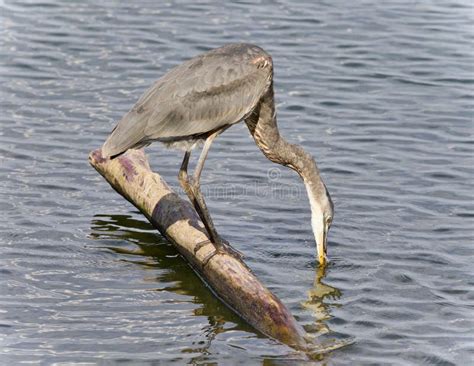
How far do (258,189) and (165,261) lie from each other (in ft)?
7.31

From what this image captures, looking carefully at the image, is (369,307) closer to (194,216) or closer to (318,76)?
(194,216)

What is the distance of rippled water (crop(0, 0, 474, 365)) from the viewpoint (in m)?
9.09

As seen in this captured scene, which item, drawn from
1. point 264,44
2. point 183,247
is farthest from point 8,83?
point 183,247

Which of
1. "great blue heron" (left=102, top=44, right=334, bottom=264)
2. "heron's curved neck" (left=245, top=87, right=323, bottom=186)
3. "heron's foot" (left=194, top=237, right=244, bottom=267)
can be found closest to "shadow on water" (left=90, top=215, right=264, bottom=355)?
"heron's foot" (left=194, top=237, right=244, bottom=267)

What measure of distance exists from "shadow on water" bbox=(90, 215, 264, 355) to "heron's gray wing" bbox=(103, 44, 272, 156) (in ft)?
3.90

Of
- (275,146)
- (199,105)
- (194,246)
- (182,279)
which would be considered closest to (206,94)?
(199,105)

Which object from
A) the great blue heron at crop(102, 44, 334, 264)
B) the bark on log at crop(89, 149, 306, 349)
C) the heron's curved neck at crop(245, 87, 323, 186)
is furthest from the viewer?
the heron's curved neck at crop(245, 87, 323, 186)

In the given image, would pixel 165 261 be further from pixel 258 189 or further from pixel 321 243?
pixel 258 189

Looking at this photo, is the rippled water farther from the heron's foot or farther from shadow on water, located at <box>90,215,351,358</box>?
the heron's foot

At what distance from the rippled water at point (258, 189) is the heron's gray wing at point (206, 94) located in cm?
134

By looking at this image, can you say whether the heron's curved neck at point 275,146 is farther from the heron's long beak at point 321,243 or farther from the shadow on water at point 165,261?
the shadow on water at point 165,261

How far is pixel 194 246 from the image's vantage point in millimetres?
9836

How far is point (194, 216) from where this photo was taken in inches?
408

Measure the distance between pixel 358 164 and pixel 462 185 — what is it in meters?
1.26
